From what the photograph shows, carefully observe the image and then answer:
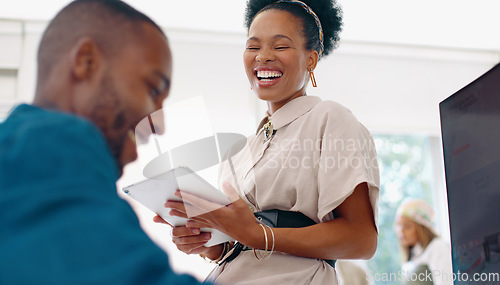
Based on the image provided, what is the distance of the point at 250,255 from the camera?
3.60ft

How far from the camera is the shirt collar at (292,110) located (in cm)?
127

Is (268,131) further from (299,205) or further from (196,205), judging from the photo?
(196,205)

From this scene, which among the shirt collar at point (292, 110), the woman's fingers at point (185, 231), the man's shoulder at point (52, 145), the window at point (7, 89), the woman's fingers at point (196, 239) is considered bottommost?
the woman's fingers at point (196, 239)

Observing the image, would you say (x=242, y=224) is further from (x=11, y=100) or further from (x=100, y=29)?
(x=11, y=100)

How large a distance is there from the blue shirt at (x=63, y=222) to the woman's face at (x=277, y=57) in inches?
35.3

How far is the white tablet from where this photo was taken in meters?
0.87

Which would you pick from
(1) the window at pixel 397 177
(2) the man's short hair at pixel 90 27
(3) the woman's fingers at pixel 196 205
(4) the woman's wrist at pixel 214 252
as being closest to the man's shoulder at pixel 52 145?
(2) the man's short hair at pixel 90 27

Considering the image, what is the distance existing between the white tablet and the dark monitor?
18.9 inches

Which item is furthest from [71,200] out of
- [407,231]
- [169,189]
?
[407,231]

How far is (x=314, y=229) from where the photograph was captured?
1.06 meters

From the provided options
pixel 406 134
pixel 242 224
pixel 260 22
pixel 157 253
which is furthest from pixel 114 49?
pixel 406 134

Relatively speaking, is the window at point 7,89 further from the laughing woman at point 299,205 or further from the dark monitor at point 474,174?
the dark monitor at point 474,174

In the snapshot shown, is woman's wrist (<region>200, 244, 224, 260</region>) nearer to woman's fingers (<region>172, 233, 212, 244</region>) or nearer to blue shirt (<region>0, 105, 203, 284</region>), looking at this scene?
woman's fingers (<region>172, 233, 212, 244</region>)

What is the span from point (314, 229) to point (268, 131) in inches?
13.5
